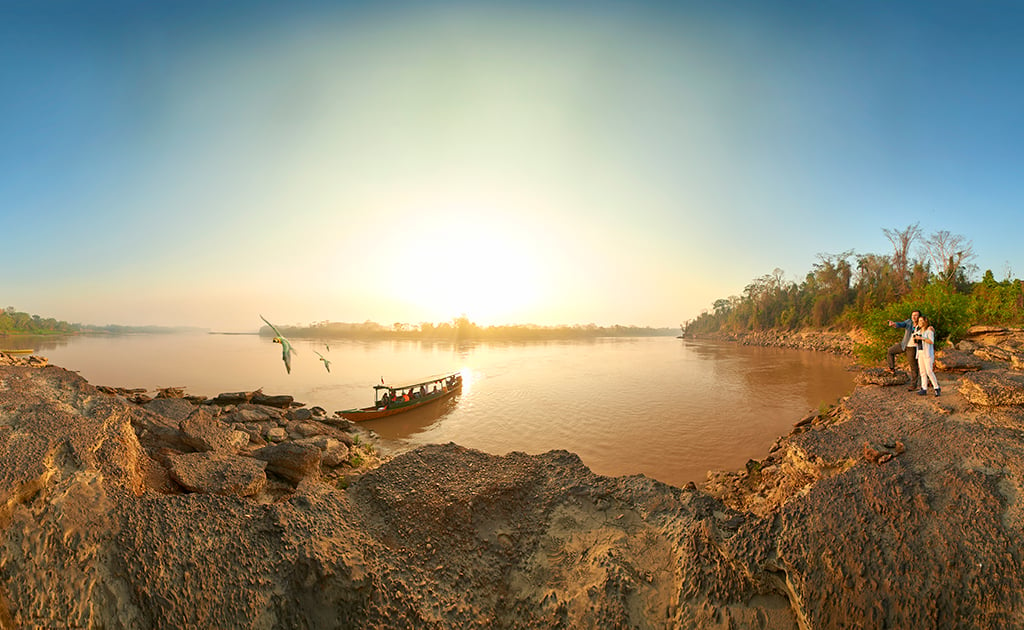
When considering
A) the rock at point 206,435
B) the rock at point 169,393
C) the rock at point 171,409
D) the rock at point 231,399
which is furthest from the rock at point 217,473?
the rock at point 169,393

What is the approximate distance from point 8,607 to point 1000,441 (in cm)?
845

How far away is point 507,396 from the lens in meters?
21.0

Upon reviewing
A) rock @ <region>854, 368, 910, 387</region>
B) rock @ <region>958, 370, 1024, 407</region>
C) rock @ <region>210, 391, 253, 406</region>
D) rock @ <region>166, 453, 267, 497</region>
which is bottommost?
rock @ <region>210, 391, 253, 406</region>

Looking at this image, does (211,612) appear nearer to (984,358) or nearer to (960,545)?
(960,545)

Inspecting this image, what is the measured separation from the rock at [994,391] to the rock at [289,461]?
32.0 ft

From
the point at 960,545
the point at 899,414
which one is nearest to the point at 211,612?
the point at 960,545

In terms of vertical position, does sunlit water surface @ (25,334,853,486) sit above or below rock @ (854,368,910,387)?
below

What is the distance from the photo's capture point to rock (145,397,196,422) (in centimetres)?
649

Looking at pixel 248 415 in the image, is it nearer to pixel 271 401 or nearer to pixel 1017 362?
pixel 271 401

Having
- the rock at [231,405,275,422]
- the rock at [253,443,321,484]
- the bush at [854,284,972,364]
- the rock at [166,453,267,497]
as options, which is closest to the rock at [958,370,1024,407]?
the bush at [854,284,972,364]

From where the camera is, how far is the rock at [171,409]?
6.49m

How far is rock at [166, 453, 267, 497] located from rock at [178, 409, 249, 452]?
86 cm

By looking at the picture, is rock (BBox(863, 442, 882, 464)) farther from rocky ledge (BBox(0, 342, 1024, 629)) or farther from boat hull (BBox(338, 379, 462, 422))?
boat hull (BBox(338, 379, 462, 422))

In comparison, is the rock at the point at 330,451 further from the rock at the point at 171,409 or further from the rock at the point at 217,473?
the rock at the point at 217,473
